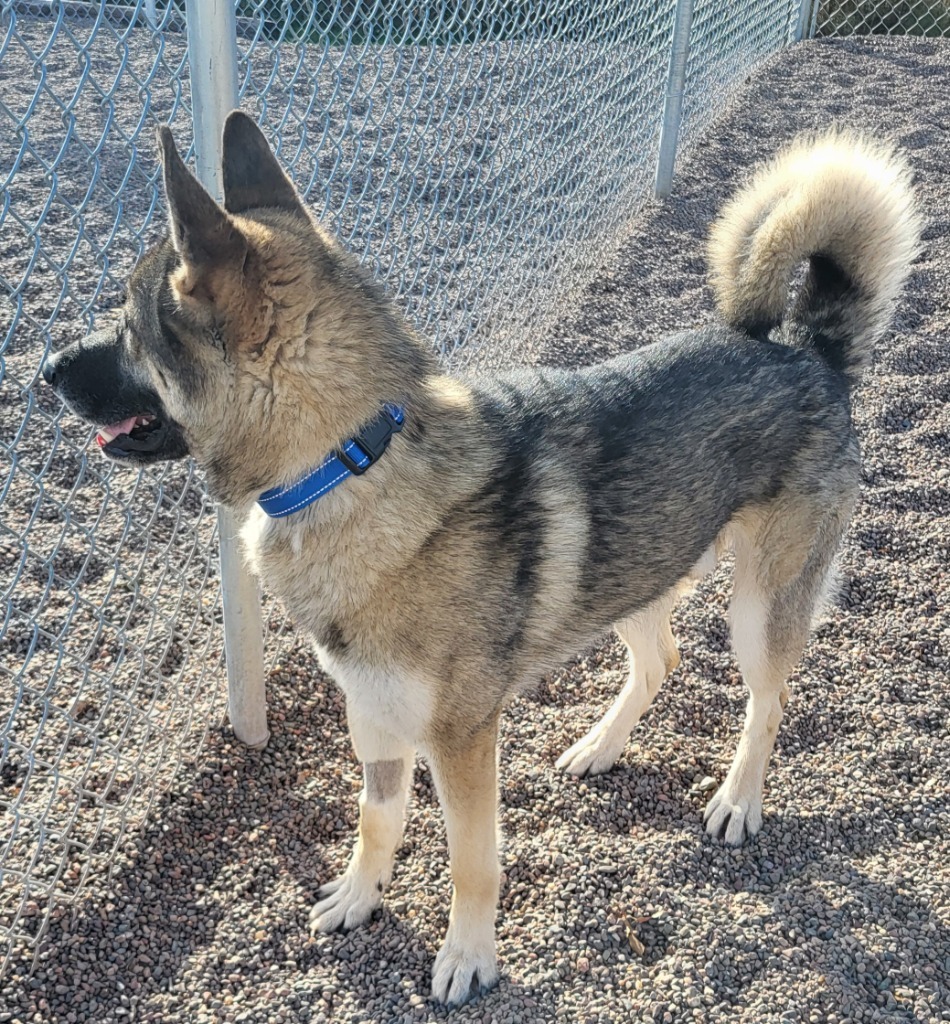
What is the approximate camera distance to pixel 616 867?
2.69 metres

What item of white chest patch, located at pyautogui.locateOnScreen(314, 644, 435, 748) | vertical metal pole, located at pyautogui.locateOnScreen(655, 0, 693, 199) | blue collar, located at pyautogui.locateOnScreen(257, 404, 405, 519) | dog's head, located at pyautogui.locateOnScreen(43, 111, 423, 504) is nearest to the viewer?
dog's head, located at pyautogui.locateOnScreen(43, 111, 423, 504)

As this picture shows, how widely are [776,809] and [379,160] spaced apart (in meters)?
5.54

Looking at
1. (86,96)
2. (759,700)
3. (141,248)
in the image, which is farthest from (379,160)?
(759,700)

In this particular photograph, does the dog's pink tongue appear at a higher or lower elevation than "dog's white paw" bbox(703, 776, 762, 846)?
higher

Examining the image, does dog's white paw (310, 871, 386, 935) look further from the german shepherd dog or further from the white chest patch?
the white chest patch

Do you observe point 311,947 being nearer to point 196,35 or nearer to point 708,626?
point 708,626

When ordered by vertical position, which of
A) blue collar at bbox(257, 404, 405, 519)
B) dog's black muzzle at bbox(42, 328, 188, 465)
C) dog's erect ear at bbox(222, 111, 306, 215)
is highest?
dog's erect ear at bbox(222, 111, 306, 215)

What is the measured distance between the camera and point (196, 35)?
86.7 inches

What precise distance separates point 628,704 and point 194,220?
196cm

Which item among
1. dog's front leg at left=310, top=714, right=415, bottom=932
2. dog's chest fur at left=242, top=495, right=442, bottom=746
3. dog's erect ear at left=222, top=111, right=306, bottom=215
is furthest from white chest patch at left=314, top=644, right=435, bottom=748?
dog's erect ear at left=222, top=111, right=306, bottom=215

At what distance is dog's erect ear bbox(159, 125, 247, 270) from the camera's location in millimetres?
1666

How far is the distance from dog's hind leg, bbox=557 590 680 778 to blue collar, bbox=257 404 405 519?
119 centimetres

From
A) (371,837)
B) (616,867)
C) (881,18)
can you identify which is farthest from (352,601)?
(881,18)

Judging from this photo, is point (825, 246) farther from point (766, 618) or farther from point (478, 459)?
point (478, 459)
